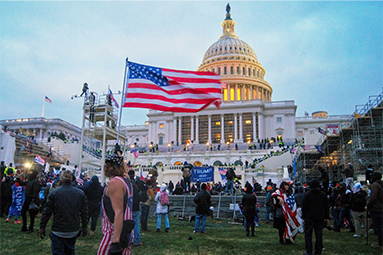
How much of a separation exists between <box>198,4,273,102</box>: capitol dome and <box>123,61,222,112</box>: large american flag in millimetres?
77100

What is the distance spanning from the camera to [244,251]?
933 centimetres

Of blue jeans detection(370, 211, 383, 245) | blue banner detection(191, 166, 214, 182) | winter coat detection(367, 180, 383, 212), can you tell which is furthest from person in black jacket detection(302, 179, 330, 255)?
blue banner detection(191, 166, 214, 182)

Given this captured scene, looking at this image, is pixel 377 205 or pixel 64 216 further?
pixel 377 205

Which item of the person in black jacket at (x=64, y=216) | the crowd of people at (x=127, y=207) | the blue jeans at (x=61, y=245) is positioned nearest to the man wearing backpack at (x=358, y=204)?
the crowd of people at (x=127, y=207)

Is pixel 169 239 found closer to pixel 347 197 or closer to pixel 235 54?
pixel 347 197

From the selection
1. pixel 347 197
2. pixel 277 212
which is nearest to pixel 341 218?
pixel 347 197

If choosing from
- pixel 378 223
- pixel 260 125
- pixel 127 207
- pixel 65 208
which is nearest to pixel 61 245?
pixel 65 208

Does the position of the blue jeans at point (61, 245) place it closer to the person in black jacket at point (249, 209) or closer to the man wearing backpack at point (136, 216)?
the man wearing backpack at point (136, 216)

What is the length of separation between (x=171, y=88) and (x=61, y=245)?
1087 cm

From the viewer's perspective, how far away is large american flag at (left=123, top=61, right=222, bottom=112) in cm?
1551

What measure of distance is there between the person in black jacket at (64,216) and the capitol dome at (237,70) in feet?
287

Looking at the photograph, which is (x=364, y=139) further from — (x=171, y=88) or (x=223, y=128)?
(x=223, y=128)

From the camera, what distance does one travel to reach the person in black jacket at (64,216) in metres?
5.83

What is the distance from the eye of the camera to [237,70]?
103688mm
